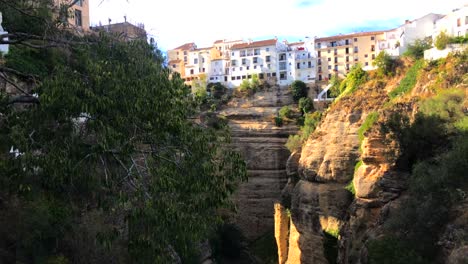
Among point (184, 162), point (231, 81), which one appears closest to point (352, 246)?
point (184, 162)

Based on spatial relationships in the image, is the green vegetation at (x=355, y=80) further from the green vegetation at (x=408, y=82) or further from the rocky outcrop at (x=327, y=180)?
the rocky outcrop at (x=327, y=180)

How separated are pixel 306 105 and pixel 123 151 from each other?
3880cm

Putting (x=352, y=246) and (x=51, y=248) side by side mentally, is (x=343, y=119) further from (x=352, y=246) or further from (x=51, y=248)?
(x=51, y=248)

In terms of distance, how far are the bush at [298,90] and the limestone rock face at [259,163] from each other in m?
3.90

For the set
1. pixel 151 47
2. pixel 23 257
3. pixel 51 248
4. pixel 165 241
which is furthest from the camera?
pixel 51 248

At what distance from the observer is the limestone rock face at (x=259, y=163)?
125ft

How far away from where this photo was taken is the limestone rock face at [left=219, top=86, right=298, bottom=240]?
125ft

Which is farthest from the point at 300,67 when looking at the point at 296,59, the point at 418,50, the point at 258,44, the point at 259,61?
the point at 418,50

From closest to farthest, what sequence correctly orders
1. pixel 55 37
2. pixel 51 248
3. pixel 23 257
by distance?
pixel 55 37 < pixel 23 257 < pixel 51 248

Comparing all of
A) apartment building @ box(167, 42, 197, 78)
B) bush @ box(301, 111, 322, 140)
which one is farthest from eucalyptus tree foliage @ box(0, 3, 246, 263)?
apartment building @ box(167, 42, 197, 78)

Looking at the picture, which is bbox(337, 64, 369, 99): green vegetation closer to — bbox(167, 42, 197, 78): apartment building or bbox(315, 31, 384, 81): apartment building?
bbox(315, 31, 384, 81): apartment building

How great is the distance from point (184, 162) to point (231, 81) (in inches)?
2083

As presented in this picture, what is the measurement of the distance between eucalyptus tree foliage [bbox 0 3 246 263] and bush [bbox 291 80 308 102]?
40.7 meters

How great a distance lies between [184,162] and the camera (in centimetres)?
795
